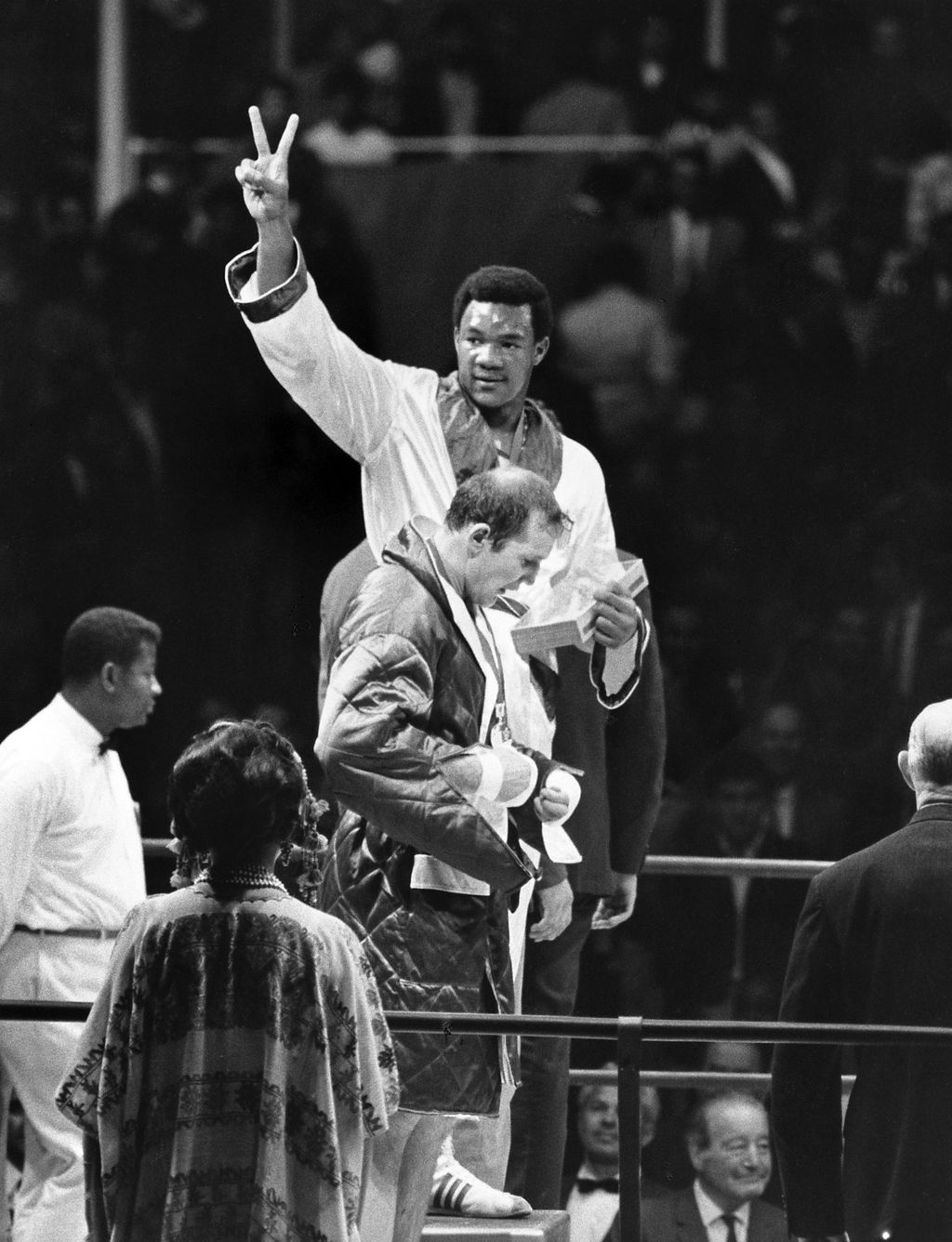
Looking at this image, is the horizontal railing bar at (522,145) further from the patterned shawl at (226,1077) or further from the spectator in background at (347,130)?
the patterned shawl at (226,1077)

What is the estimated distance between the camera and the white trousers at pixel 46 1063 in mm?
4418

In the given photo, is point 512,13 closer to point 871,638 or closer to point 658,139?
point 658,139

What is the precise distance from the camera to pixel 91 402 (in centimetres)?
705

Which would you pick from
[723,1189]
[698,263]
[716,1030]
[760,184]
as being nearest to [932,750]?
[716,1030]

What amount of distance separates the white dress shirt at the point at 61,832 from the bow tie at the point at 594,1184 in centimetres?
129

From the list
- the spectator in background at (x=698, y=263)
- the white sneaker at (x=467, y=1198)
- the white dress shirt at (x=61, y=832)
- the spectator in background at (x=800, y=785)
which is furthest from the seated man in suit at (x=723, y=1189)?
the spectator in background at (x=698, y=263)

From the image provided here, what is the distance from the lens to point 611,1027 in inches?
113

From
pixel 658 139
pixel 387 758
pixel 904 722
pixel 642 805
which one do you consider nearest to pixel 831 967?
pixel 387 758

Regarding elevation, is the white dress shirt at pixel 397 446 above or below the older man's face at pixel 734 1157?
above

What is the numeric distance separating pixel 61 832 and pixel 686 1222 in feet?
5.53

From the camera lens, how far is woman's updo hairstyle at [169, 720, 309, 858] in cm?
249

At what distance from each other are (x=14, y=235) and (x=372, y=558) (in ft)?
11.7

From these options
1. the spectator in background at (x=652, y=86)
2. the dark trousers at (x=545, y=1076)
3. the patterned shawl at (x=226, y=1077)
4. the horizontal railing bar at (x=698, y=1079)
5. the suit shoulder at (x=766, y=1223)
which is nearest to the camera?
the patterned shawl at (x=226, y=1077)

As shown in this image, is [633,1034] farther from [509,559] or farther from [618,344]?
[618,344]
